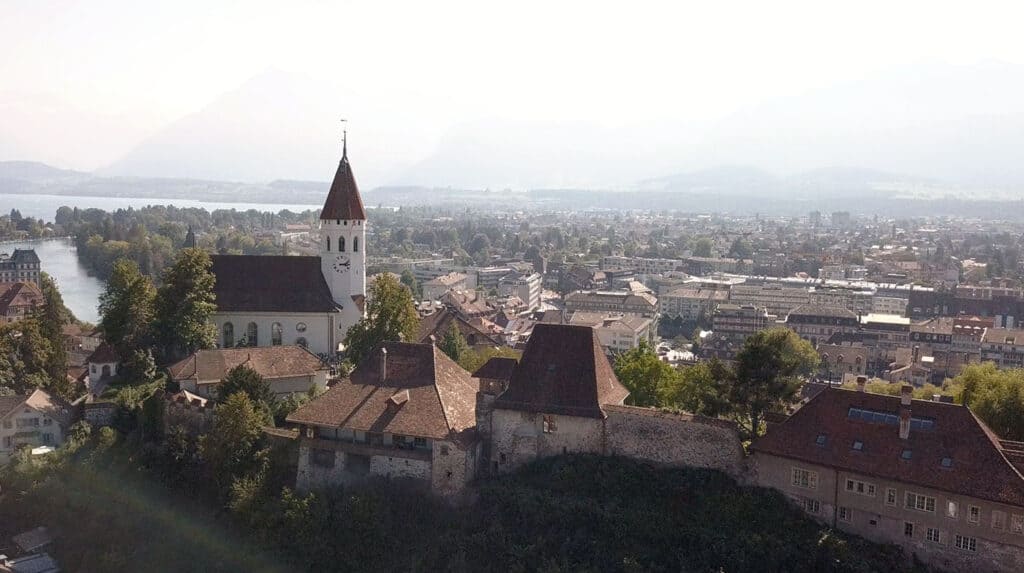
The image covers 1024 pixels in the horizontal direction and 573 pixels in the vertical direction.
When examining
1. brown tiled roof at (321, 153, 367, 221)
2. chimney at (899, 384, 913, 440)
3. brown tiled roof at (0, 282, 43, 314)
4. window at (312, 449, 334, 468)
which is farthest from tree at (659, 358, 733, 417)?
brown tiled roof at (0, 282, 43, 314)

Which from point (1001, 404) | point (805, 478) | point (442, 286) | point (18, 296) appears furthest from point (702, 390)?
point (442, 286)

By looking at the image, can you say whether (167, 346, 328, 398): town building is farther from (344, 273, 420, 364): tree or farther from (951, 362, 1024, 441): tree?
(951, 362, 1024, 441): tree

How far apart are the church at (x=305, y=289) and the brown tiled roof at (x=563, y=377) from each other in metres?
16.9

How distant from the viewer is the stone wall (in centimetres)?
2570

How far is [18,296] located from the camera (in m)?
69.2

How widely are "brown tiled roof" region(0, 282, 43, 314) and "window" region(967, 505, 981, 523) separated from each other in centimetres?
6473

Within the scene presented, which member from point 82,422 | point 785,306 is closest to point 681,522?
point 82,422

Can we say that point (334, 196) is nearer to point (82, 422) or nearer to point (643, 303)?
point (82, 422)

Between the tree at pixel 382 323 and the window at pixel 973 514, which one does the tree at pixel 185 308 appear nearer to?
the tree at pixel 382 323

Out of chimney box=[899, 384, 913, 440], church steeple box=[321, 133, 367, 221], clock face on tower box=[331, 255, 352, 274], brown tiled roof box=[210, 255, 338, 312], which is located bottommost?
chimney box=[899, 384, 913, 440]

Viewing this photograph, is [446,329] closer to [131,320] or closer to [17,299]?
[131,320]

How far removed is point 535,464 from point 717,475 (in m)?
5.59

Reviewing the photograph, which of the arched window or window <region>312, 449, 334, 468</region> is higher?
the arched window

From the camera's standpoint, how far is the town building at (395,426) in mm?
27922
